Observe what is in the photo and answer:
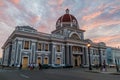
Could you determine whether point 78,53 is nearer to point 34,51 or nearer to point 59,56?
point 59,56

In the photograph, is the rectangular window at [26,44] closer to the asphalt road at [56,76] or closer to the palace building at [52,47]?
the palace building at [52,47]

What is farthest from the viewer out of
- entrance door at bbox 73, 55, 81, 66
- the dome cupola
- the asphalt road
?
the dome cupola

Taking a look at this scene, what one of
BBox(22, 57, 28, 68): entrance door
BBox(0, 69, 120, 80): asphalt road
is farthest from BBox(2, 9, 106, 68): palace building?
BBox(0, 69, 120, 80): asphalt road

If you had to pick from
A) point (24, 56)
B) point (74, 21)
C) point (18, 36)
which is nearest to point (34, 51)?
point (24, 56)

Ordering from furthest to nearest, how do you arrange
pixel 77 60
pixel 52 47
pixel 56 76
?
pixel 77 60, pixel 52 47, pixel 56 76

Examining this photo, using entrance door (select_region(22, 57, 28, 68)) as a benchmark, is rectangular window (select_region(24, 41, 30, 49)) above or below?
above

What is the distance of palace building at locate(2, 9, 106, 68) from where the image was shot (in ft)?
123

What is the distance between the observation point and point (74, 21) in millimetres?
55688

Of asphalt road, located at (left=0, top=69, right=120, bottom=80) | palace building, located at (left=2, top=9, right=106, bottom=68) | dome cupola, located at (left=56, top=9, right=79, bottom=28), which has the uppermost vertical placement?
dome cupola, located at (left=56, top=9, right=79, bottom=28)

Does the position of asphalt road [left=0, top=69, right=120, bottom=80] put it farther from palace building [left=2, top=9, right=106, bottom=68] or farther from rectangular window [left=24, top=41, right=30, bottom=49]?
rectangular window [left=24, top=41, right=30, bottom=49]

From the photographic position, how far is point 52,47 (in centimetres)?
4409

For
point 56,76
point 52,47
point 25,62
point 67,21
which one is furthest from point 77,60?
point 56,76

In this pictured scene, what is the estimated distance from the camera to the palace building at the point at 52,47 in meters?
37.5

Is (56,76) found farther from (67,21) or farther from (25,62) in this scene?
(67,21)
